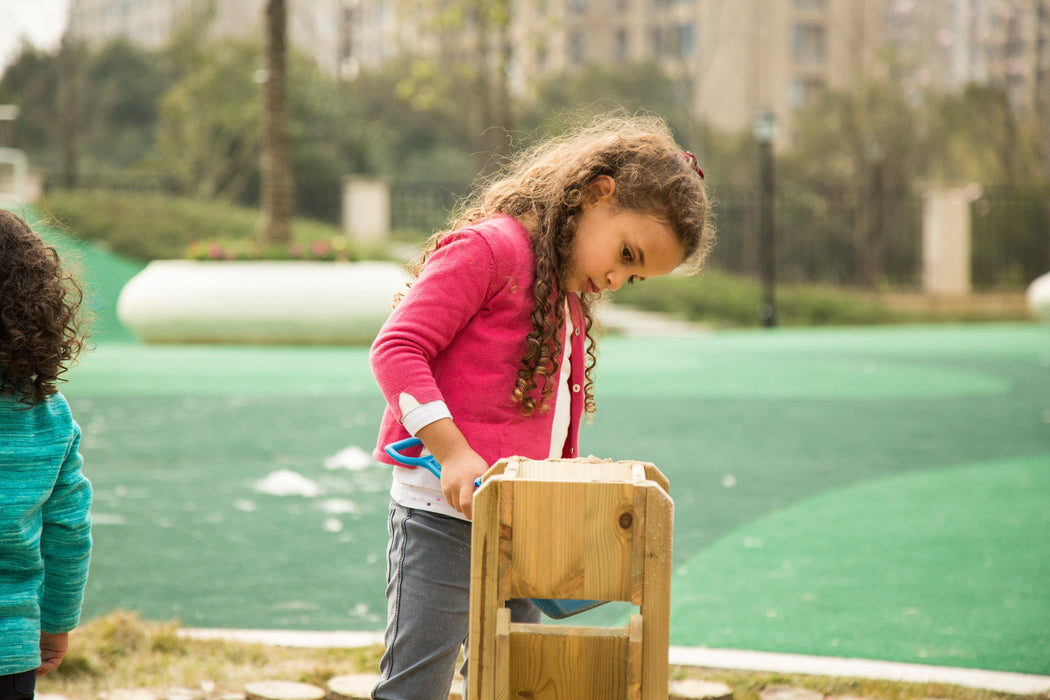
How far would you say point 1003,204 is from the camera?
74.6 feet

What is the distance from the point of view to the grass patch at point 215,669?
9.27 feet

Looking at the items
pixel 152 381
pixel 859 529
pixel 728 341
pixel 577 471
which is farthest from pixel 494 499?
pixel 728 341

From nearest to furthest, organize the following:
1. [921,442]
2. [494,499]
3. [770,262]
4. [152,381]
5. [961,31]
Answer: [494,499], [921,442], [152,381], [770,262], [961,31]

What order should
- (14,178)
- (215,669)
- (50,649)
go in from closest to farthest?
1. (50,649)
2. (215,669)
3. (14,178)

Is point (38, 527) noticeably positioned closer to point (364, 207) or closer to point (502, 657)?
point (502, 657)

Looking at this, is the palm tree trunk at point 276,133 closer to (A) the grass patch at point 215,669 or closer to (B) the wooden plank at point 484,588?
(A) the grass patch at point 215,669

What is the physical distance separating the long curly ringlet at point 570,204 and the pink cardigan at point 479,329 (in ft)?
0.09

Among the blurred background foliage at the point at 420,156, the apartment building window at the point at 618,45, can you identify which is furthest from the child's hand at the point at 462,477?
the apartment building window at the point at 618,45

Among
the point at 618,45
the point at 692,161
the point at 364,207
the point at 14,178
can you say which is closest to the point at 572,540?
the point at 692,161

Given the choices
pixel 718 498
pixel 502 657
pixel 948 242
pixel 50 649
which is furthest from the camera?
pixel 948 242

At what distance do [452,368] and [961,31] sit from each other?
46.1 m

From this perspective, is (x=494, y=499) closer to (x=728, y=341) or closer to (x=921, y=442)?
(x=921, y=442)

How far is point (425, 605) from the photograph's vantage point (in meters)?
1.94

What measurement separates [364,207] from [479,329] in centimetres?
2167
